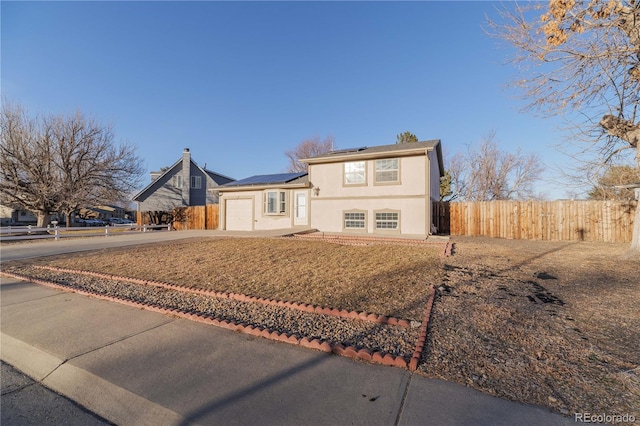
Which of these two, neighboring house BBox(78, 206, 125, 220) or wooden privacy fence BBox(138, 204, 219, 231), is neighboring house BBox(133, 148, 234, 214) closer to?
wooden privacy fence BBox(138, 204, 219, 231)

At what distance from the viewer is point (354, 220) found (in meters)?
14.4

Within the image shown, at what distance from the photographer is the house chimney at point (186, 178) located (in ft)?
88.4

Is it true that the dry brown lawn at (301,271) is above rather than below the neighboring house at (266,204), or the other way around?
below

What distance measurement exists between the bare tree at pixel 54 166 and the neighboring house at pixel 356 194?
34.0ft

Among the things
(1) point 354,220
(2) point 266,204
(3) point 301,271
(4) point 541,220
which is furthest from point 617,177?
(2) point 266,204

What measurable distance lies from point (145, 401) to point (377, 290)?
362 cm

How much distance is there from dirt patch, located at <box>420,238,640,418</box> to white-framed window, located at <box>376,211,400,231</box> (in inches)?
291

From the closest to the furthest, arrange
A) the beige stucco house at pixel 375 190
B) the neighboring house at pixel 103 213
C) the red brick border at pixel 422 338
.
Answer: the red brick border at pixel 422 338, the beige stucco house at pixel 375 190, the neighboring house at pixel 103 213

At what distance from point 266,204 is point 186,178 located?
14.5 m

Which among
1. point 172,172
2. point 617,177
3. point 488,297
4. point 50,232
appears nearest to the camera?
point 488,297

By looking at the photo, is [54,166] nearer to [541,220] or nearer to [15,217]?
[541,220]

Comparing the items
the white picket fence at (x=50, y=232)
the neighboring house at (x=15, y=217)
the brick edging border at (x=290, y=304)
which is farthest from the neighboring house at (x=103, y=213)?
the brick edging border at (x=290, y=304)

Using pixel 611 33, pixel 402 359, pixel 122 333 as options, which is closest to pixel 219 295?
pixel 122 333

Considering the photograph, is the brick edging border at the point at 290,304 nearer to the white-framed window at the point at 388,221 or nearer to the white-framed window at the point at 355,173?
the white-framed window at the point at 388,221
